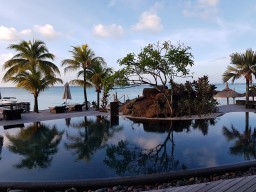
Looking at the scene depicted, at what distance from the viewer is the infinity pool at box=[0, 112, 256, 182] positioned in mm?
6664

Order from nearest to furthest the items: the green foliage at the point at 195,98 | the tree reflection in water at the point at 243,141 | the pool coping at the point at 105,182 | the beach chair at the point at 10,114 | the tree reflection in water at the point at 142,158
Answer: the pool coping at the point at 105,182 < the tree reflection in water at the point at 142,158 < the tree reflection in water at the point at 243,141 < the beach chair at the point at 10,114 < the green foliage at the point at 195,98

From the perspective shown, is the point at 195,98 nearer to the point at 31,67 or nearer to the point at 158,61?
the point at 158,61

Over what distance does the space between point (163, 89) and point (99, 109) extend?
6100 mm

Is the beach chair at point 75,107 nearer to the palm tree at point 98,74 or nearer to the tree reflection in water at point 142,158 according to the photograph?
the palm tree at point 98,74

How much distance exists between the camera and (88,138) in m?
10.8

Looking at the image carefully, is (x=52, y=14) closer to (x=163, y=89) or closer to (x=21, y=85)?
(x=21, y=85)

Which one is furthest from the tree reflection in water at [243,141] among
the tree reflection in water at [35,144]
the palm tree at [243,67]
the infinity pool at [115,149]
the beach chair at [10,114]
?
the beach chair at [10,114]

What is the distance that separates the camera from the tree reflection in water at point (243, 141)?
26.1ft

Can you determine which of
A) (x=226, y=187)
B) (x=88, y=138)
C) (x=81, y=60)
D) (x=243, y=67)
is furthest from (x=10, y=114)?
(x=243, y=67)

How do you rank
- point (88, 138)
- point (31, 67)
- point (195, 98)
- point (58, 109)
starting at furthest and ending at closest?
point (31, 67), point (58, 109), point (195, 98), point (88, 138)

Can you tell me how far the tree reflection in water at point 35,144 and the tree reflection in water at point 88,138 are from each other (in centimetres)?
66

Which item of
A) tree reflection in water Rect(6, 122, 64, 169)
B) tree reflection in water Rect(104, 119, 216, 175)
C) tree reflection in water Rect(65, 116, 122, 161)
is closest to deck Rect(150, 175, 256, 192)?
tree reflection in water Rect(104, 119, 216, 175)

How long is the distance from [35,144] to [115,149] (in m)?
3.38

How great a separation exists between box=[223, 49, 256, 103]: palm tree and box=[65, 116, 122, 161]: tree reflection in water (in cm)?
1451
